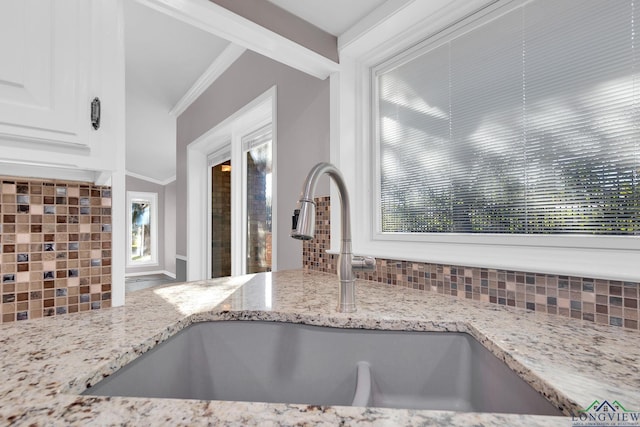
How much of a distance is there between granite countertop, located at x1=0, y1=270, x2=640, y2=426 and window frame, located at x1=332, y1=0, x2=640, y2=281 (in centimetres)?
15

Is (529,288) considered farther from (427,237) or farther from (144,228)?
(144,228)

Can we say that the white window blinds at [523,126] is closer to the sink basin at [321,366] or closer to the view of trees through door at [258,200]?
the sink basin at [321,366]

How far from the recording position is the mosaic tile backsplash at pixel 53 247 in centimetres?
80

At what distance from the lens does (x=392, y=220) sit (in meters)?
1.50

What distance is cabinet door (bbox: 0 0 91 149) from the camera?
0.62m

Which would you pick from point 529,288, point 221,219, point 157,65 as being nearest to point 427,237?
point 529,288

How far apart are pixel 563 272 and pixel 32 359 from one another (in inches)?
50.4

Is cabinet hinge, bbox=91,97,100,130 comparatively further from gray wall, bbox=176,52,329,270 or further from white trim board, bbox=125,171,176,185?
white trim board, bbox=125,171,176,185

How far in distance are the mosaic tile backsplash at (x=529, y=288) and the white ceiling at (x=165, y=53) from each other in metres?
1.16

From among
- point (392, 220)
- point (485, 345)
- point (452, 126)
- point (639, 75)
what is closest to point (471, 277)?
point (485, 345)

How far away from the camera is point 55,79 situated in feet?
2.22

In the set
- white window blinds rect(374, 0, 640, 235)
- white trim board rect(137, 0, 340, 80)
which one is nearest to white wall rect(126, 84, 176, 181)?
white trim board rect(137, 0, 340, 80)

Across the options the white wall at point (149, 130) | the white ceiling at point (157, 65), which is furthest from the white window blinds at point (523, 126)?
the white wall at point (149, 130)

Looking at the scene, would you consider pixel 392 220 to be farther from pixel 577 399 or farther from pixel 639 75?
pixel 577 399
